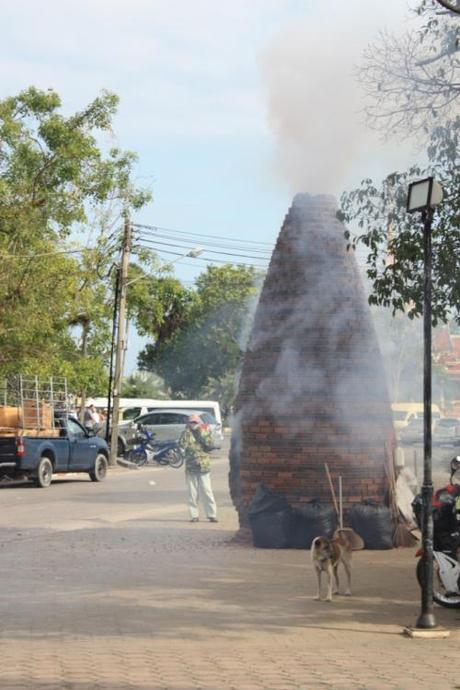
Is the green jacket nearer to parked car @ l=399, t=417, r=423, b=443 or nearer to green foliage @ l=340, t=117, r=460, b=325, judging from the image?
green foliage @ l=340, t=117, r=460, b=325

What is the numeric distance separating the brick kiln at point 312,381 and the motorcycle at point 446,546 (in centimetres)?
387

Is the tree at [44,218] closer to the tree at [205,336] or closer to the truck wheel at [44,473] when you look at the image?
the truck wheel at [44,473]

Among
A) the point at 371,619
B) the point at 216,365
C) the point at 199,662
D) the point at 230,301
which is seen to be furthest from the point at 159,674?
the point at 216,365

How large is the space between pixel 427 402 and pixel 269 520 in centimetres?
610

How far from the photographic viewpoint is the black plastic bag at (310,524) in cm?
1647

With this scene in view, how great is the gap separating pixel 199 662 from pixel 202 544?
825 centimetres

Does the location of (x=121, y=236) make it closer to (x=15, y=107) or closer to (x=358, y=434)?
(x=15, y=107)

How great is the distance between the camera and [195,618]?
36.7 feet

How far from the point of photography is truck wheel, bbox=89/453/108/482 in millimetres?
33062

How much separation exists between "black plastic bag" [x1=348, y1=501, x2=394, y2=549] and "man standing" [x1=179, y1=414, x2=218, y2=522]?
4.15 meters

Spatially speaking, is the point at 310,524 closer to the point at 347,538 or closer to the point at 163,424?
the point at 347,538

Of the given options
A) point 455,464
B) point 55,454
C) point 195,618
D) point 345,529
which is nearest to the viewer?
point 195,618

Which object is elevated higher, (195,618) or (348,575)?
(348,575)

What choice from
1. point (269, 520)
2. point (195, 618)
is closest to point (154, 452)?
point (269, 520)
